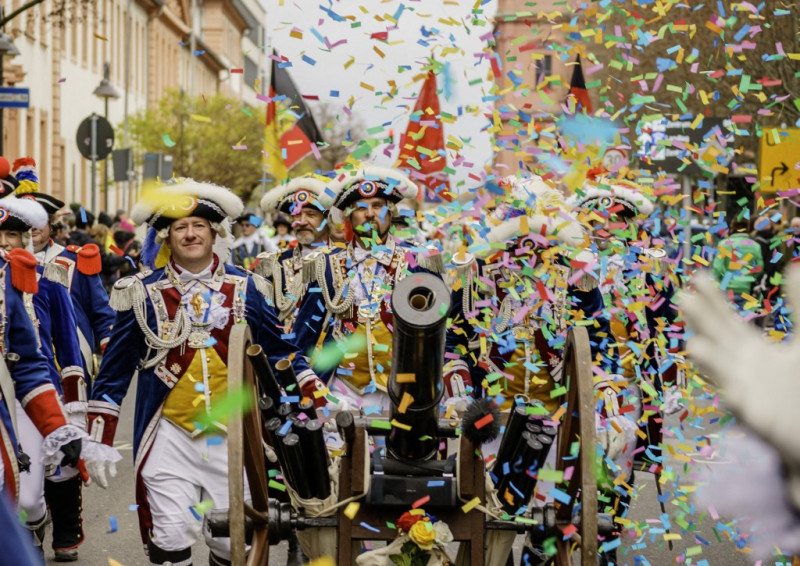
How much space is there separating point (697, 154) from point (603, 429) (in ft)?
5.12

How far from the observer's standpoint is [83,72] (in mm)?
43062

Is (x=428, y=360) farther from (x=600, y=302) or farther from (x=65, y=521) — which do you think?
(x=65, y=521)

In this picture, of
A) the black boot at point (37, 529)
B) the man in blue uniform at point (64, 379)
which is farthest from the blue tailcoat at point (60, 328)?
the black boot at point (37, 529)

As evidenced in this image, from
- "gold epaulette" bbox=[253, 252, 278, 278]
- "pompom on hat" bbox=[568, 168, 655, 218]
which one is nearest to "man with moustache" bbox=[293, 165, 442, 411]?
"pompom on hat" bbox=[568, 168, 655, 218]

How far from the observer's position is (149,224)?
6367 mm

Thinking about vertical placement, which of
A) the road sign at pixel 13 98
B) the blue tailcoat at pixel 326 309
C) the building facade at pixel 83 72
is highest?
the building facade at pixel 83 72

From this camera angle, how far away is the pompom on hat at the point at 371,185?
23.4 feet

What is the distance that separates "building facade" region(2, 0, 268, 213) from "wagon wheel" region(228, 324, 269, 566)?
13.8m

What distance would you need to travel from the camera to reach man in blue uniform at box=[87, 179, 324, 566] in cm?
591

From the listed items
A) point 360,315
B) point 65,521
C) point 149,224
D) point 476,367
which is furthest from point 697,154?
point 65,521

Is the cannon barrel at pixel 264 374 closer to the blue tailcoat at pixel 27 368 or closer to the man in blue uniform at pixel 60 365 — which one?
the blue tailcoat at pixel 27 368

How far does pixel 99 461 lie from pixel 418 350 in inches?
81.4

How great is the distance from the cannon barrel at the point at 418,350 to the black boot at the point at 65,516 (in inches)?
139

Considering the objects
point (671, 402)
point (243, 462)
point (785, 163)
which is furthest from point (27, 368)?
point (785, 163)
